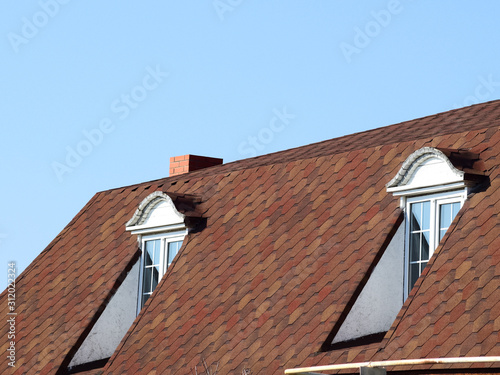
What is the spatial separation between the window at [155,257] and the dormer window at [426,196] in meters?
4.97

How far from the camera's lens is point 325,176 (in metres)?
14.9

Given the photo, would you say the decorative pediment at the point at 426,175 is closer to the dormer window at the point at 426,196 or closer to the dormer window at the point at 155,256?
the dormer window at the point at 426,196

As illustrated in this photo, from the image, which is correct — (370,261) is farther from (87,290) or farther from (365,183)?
(87,290)

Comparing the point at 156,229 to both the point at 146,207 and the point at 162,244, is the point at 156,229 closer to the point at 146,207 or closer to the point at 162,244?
the point at 162,244

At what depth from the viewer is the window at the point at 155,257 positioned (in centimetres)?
1677

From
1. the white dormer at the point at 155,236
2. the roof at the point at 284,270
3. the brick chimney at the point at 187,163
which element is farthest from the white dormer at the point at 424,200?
the brick chimney at the point at 187,163

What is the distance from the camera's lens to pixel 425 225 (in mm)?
12914

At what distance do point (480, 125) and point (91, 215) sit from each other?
9013 mm

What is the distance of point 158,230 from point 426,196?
5755 mm

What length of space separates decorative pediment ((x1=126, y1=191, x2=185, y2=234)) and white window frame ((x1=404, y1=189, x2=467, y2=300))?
15.6ft

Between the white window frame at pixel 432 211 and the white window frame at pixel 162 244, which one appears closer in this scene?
the white window frame at pixel 432 211

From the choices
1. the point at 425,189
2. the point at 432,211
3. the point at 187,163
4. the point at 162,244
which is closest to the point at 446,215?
the point at 432,211

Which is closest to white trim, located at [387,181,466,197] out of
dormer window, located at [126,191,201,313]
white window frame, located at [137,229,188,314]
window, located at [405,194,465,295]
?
window, located at [405,194,465,295]

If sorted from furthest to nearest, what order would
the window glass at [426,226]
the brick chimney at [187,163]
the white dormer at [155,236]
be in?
the brick chimney at [187,163] → the white dormer at [155,236] → the window glass at [426,226]
